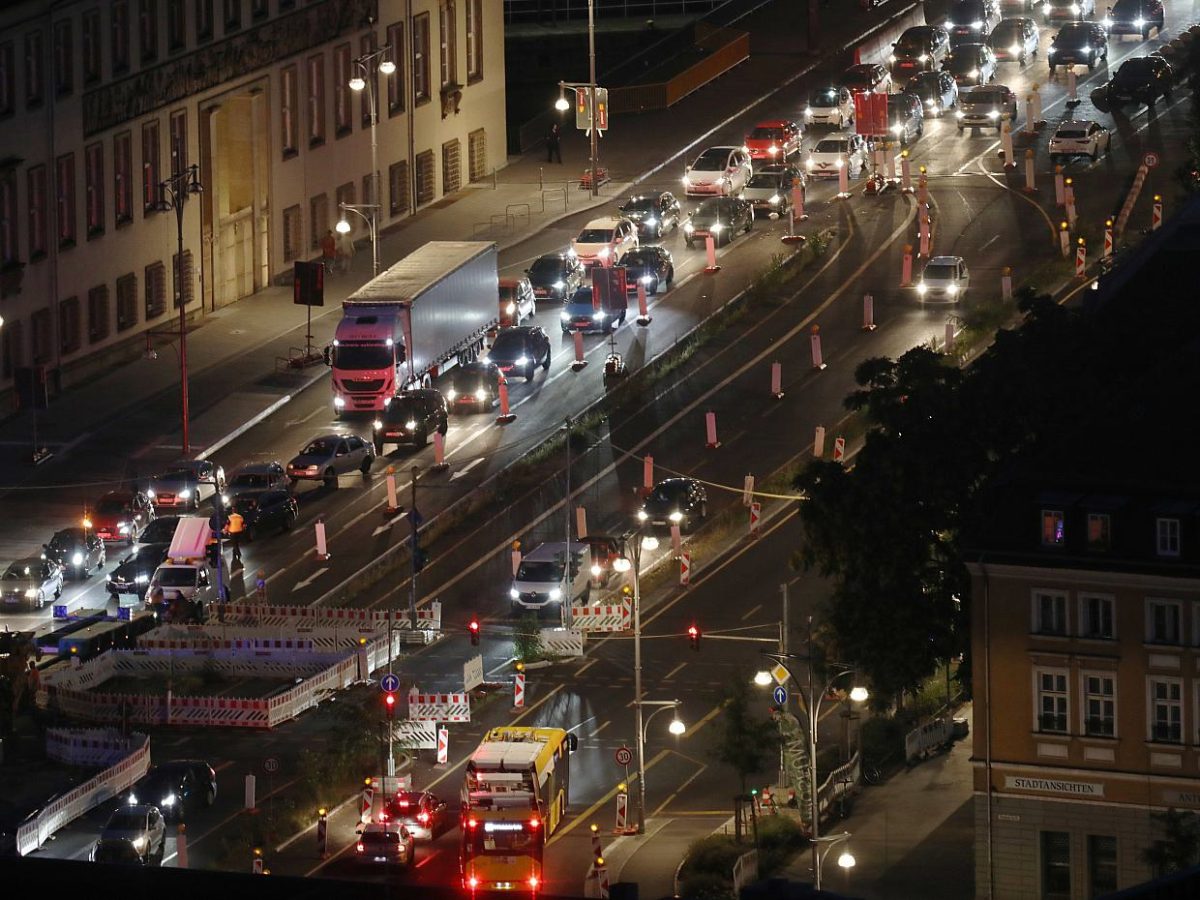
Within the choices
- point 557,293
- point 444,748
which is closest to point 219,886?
point 444,748

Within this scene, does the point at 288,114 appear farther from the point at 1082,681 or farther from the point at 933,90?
the point at 1082,681

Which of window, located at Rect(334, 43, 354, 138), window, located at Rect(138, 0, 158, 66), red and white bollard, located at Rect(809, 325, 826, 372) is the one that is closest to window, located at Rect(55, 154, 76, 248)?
window, located at Rect(138, 0, 158, 66)

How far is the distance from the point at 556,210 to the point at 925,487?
2252 inches

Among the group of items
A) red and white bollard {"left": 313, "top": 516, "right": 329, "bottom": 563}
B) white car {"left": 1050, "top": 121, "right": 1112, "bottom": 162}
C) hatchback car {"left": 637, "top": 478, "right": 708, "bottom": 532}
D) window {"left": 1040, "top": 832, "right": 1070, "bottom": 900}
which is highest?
white car {"left": 1050, "top": 121, "right": 1112, "bottom": 162}

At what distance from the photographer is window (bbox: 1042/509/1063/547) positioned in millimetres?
65375

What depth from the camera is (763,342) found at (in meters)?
107

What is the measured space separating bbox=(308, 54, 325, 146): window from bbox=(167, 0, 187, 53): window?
336 inches

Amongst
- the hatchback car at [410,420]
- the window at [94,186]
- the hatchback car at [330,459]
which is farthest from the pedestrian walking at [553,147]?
the hatchback car at [330,459]

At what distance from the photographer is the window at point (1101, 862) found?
212 ft

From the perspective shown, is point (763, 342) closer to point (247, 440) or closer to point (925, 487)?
point (247, 440)

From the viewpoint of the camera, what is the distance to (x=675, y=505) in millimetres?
91812

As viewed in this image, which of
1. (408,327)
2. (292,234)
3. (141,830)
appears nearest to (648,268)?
(408,327)

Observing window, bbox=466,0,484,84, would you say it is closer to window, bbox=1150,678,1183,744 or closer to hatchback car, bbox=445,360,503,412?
hatchback car, bbox=445,360,503,412

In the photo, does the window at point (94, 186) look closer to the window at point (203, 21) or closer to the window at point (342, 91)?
the window at point (203, 21)
